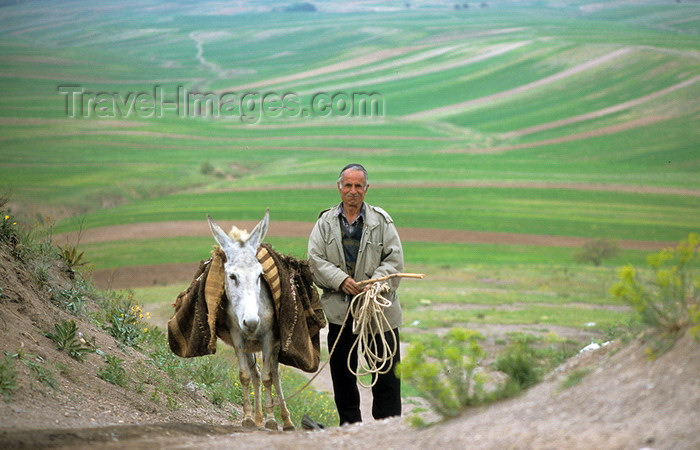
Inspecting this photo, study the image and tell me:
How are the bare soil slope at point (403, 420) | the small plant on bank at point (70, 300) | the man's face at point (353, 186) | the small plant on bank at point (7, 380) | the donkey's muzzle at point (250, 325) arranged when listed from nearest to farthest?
the bare soil slope at point (403, 420), the small plant on bank at point (7, 380), the donkey's muzzle at point (250, 325), the man's face at point (353, 186), the small plant on bank at point (70, 300)

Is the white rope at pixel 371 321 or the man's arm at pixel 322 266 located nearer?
the white rope at pixel 371 321

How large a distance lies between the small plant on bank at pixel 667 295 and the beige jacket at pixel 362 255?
2.73 m

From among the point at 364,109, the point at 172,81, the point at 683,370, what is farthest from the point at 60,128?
the point at 683,370

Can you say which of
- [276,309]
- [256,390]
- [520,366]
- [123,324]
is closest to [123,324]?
[123,324]

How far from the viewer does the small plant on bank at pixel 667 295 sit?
541 centimetres

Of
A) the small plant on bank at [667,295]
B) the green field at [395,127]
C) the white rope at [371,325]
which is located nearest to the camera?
the small plant on bank at [667,295]

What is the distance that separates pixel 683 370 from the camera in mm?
5039

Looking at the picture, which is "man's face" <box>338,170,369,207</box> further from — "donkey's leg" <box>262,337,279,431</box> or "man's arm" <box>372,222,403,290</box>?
"donkey's leg" <box>262,337,279,431</box>

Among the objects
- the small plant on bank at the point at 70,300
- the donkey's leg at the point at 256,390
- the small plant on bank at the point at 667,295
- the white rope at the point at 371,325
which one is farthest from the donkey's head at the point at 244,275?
the small plant on bank at the point at 667,295

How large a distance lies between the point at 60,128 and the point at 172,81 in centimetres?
2643

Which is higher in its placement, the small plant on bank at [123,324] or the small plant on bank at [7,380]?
the small plant on bank at [7,380]

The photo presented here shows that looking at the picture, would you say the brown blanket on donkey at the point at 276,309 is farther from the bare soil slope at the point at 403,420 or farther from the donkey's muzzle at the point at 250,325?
the bare soil slope at the point at 403,420

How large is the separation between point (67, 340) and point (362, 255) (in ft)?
11.1

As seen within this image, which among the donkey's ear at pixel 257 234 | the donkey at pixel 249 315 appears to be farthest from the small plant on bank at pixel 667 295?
the donkey's ear at pixel 257 234
